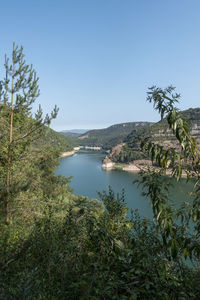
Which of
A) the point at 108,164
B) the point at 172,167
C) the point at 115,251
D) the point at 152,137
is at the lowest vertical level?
the point at 108,164

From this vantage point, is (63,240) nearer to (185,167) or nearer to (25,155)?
(185,167)

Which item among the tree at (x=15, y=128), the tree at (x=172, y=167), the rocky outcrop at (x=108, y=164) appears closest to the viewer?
the tree at (x=172, y=167)

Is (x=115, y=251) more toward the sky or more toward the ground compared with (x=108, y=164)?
more toward the sky

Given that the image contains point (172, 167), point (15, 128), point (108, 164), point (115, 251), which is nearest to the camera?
point (172, 167)

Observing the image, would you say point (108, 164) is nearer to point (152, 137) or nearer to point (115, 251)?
point (115, 251)

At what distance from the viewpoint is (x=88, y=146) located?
15075 centimetres

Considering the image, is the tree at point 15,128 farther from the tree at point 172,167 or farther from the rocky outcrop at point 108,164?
the rocky outcrop at point 108,164

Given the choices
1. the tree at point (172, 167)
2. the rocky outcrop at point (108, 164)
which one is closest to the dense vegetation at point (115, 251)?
the tree at point (172, 167)

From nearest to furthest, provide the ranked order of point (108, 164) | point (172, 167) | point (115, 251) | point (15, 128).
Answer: point (172, 167) → point (115, 251) → point (15, 128) → point (108, 164)

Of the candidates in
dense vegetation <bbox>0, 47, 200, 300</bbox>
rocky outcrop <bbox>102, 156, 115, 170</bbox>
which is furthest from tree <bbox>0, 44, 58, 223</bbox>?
rocky outcrop <bbox>102, 156, 115, 170</bbox>

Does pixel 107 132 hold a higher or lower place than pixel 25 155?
higher

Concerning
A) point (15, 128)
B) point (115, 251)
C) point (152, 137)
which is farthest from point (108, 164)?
point (152, 137)

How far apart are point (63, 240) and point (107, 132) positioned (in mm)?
186310

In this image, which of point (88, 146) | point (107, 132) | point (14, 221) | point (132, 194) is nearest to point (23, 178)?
point (14, 221)
